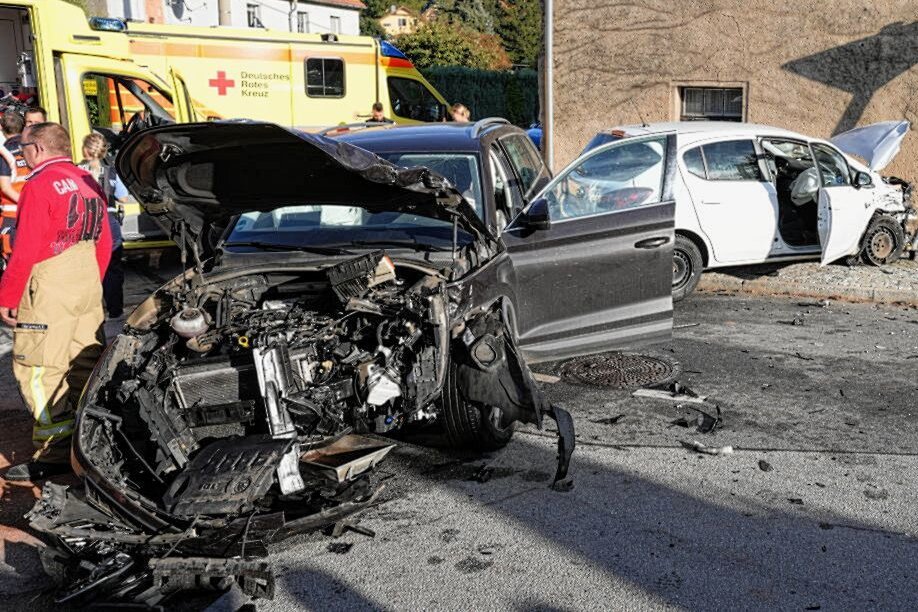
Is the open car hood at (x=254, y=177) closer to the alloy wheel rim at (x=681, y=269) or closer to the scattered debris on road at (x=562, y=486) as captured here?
the scattered debris on road at (x=562, y=486)

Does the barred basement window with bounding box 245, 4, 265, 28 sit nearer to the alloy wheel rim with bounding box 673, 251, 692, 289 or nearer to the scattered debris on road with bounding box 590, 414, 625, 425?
the alloy wheel rim with bounding box 673, 251, 692, 289

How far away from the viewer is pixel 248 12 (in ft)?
126

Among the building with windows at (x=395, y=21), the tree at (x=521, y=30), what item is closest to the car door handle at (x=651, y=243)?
the tree at (x=521, y=30)

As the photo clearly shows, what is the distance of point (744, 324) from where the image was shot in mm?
8648

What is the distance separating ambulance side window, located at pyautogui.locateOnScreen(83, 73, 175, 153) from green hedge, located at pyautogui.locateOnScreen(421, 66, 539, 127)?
1764 cm

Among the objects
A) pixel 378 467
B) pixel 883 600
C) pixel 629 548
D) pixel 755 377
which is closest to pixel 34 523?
pixel 378 467

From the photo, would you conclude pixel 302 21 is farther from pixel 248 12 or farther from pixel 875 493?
pixel 875 493

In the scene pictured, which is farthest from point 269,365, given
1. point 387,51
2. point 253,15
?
point 253,15

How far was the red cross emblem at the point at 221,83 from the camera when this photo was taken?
48.5 feet

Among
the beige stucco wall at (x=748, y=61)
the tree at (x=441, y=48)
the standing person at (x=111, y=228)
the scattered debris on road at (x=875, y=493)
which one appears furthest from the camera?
the tree at (x=441, y=48)

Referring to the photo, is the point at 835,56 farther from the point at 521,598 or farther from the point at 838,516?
the point at 521,598

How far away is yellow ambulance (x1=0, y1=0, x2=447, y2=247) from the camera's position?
11484mm

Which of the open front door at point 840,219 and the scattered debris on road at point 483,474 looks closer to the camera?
the scattered debris on road at point 483,474

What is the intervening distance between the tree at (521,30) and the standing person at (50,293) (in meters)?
42.3
